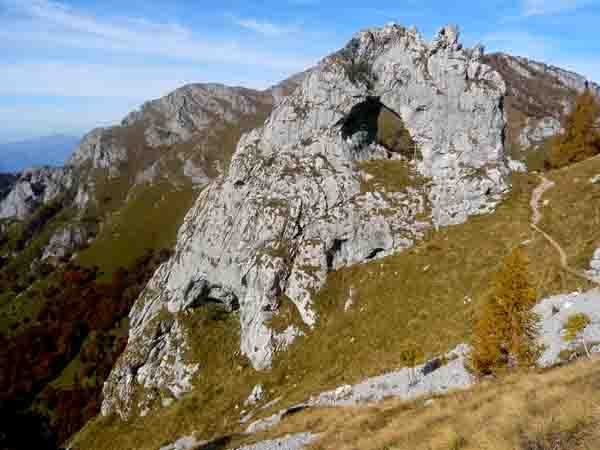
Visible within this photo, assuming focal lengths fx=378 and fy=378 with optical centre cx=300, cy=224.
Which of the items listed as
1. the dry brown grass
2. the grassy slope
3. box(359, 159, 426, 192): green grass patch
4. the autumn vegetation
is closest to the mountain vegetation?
the grassy slope

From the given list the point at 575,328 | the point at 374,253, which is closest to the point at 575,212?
the point at 374,253

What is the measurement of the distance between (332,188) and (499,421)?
52.1 metres

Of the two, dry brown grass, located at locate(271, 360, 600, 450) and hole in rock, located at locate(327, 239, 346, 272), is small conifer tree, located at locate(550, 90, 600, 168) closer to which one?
hole in rock, located at locate(327, 239, 346, 272)

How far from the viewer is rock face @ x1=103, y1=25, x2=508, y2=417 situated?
5931 centimetres

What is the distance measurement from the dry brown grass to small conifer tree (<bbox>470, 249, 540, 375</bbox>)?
3007 millimetres

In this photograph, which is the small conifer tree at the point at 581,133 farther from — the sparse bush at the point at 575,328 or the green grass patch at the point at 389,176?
the sparse bush at the point at 575,328

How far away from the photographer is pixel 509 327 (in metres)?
26.6

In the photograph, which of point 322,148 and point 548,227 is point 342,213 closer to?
point 322,148

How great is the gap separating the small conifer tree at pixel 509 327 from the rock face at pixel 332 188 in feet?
99.6

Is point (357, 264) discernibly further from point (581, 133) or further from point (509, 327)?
point (581, 133)

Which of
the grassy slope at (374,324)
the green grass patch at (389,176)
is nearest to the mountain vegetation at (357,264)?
the grassy slope at (374,324)

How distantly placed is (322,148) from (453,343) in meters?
41.9

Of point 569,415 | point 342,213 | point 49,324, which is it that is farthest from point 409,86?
point 49,324

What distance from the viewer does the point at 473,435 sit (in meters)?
13.8
